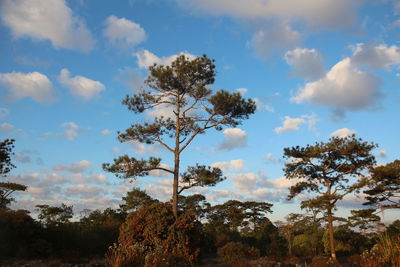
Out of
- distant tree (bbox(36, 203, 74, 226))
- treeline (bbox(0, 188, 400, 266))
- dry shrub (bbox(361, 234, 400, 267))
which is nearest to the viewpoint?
dry shrub (bbox(361, 234, 400, 267))

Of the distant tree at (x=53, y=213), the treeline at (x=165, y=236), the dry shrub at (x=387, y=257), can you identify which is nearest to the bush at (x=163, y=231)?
the treeline at (x=165, y=236)

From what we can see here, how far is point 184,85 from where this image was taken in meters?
18.4

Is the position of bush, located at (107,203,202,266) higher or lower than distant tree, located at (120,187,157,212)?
lower

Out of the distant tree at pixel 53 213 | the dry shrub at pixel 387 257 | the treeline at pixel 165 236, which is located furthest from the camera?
the distant tree at pixel 53 213

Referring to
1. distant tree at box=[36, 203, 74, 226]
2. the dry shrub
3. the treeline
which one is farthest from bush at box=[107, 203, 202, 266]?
distant tree at box=[36, 203, 74, 226]

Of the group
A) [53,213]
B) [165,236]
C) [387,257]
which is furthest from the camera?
[53,213]

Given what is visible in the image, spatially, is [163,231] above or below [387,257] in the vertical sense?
above

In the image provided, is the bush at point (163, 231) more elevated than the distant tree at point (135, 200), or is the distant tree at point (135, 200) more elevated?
the distant tree at point (135, 200)

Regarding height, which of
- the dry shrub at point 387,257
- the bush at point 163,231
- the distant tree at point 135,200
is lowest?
the dry shrub at point 387,257

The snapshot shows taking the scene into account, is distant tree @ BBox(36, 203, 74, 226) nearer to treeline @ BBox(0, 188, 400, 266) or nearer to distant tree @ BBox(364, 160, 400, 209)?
treeline @ BBox(0, 188, 400, 266)

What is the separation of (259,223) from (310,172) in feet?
54.9

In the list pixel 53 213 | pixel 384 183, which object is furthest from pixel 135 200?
pixel 384 183

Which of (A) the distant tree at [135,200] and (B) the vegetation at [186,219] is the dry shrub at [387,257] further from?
(A) the distant tree at [135,200]

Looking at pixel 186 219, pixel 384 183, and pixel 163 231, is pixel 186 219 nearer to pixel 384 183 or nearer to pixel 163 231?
pixel 163 231
